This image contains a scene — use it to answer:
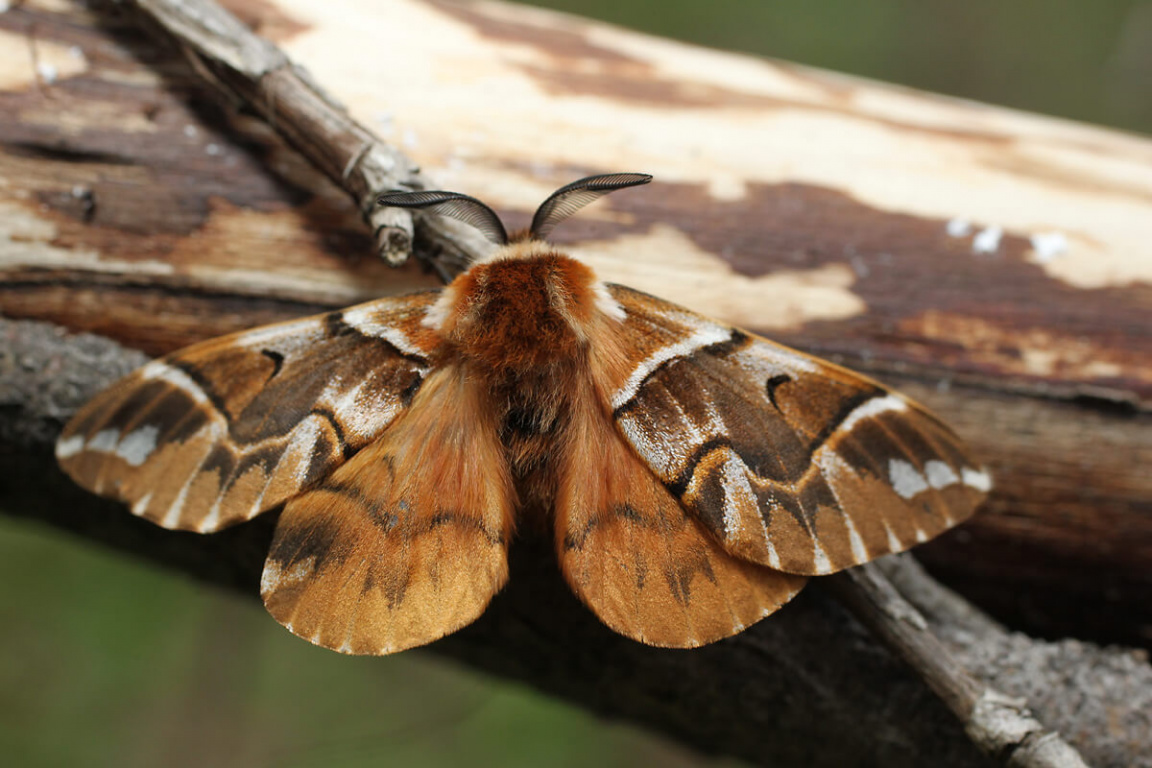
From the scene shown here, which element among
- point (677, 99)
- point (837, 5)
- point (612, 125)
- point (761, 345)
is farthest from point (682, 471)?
point (837, 5)

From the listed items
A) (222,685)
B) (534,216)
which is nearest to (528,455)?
(534,216)

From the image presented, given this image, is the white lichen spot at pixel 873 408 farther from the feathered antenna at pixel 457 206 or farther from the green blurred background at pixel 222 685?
the green blurred background at pixel 222 685

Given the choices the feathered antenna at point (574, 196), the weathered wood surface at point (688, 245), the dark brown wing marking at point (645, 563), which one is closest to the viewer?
the dark brown wing marking at point (645, 563)

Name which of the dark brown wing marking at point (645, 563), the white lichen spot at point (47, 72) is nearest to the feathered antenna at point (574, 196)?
the dark brown wing marking at point (645, 563)

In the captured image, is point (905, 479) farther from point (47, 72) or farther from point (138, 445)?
point (47, 72)

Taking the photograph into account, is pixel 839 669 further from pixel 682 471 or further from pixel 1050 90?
pixel 1050 90
